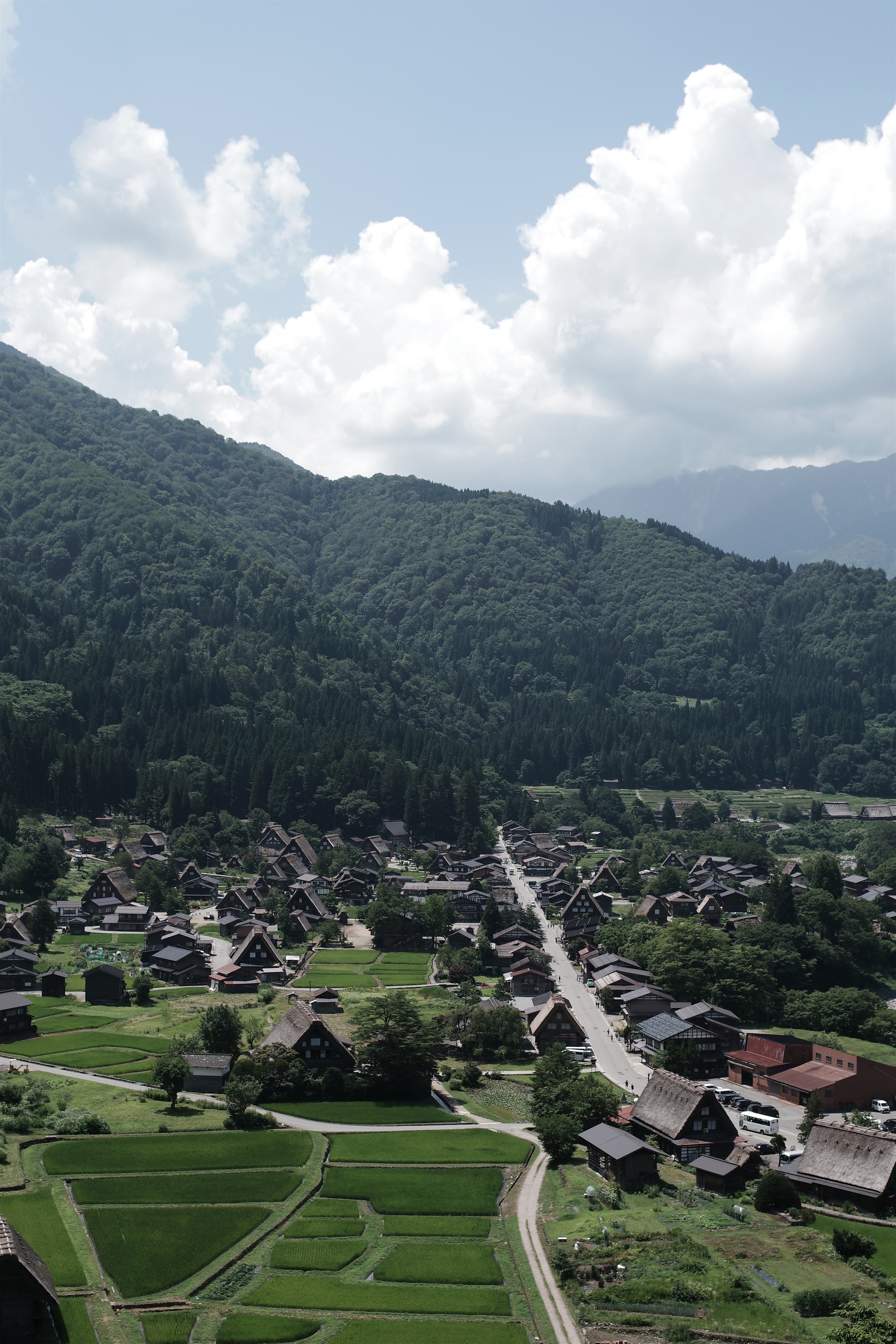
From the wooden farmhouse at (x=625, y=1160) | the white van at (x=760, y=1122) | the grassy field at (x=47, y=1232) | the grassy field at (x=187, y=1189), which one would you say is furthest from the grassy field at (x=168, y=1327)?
the white van at (x=760, y=1122)

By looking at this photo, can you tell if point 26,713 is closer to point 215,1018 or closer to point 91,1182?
point 215,1018

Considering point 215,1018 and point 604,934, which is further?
point 604,934

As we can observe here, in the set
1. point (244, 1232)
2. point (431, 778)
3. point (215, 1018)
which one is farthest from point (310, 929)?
point (244, 1232)

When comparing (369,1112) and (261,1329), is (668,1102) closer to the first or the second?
(369,1112)

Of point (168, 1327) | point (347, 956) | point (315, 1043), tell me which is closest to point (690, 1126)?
point (315, 1043)

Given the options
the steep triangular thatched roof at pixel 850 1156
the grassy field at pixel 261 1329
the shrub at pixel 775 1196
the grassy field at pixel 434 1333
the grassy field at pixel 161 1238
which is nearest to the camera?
the grassy field at pixel 261 1329

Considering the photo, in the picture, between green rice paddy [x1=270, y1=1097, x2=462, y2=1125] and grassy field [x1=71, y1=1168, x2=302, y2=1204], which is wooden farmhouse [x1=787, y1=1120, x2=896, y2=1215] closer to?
green rice paddy [x1=270, y1=1097, x2=462, y2=1125]

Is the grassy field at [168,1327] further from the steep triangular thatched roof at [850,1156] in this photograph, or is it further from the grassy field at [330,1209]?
the steep triangular thatched roof at [850,1156]
